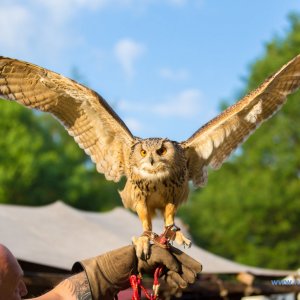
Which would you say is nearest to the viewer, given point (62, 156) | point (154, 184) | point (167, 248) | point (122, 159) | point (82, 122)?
point (167, 248)

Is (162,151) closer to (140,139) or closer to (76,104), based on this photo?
(140,139)

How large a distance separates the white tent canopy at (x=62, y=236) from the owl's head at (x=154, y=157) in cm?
345

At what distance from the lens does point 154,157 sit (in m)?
3.77

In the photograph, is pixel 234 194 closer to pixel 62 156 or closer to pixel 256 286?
pixel 62 156

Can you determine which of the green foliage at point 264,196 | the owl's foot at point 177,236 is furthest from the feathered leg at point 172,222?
the green foliage at point 264,196

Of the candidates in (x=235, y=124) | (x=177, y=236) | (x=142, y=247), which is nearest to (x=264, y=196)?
(x=235, y=124)

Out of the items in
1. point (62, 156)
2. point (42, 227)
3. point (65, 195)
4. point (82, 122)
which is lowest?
point (82, 122)

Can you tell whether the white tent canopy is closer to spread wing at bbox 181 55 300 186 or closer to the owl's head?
spread wing at bbox 181 55 300 186

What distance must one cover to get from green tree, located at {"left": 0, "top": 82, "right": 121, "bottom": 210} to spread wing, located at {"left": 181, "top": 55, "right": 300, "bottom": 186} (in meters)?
23.4

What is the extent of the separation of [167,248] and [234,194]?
2107cm

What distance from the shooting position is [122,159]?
415cm

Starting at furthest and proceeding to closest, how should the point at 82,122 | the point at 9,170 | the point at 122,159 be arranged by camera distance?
the point at 9,170 → the point at 82,122 → the point at 122,159

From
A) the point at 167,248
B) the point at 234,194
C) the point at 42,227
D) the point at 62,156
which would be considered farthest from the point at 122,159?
the point at 62,156

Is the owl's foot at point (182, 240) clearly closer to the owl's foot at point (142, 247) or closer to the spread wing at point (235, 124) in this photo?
the owl's foot at point (142, 247)
